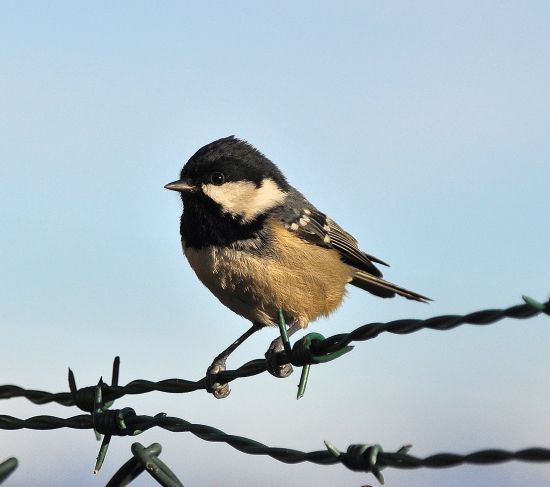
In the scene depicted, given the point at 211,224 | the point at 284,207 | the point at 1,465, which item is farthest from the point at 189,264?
the point at 1,465

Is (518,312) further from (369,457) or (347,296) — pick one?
(347,296)

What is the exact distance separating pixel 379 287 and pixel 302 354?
3.78m

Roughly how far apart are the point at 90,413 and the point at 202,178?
2.72 m

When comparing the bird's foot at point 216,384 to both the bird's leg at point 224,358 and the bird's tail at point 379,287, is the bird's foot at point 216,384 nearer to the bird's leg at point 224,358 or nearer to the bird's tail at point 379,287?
the bird's leg at point 224,358

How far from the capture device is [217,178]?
604 centimetres

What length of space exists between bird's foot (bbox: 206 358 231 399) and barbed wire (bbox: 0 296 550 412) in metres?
0.05

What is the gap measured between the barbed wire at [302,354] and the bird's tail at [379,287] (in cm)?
330

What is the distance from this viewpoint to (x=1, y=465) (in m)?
2.83

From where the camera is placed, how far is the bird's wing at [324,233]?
6.11m

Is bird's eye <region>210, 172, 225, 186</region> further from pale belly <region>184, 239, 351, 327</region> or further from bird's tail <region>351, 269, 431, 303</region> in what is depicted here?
bird's tail <region>351, 269, 431, 303</region>

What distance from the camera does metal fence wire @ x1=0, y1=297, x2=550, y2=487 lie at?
8.08 ft

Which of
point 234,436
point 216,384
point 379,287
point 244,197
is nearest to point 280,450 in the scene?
point 234,436

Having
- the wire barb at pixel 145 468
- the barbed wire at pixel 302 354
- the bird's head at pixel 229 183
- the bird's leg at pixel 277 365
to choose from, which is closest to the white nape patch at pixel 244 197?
the bird's head at pixel 229 183

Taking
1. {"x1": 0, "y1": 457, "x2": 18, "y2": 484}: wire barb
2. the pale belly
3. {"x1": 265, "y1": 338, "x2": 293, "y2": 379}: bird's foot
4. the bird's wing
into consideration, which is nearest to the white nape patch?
the bird's wing
